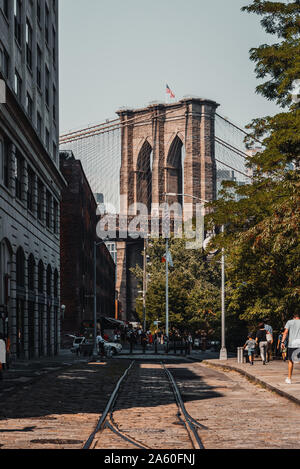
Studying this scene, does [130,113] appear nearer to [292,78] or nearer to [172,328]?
[172,328]

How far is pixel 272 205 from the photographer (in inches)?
1025

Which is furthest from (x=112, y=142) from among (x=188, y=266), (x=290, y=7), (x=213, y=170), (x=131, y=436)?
(x=131, y=436)

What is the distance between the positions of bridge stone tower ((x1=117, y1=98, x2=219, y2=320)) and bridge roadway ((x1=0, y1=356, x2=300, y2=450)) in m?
104

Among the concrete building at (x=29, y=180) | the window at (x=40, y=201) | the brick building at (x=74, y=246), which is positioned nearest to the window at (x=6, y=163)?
the concrete building at (x=29, y=180)

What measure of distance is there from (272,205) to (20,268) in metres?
15.5

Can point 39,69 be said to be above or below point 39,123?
above

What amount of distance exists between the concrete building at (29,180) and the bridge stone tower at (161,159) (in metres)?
74.3

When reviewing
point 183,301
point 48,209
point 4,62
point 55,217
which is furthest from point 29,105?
point 183,301

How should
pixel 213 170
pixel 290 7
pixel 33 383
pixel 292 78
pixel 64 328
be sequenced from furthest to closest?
pixel 213 170, pixel 64 328, pixel 290 7, pixel 292 78, pixel 33 383

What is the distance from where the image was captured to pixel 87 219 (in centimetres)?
7912

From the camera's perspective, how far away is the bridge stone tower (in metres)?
127

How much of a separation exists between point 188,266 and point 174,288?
20653 mm

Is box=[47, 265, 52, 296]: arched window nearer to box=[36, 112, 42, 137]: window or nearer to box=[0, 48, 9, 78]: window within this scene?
box=[36, 112, 42, 137]: window

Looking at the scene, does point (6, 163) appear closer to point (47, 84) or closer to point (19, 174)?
point (19, 174)
